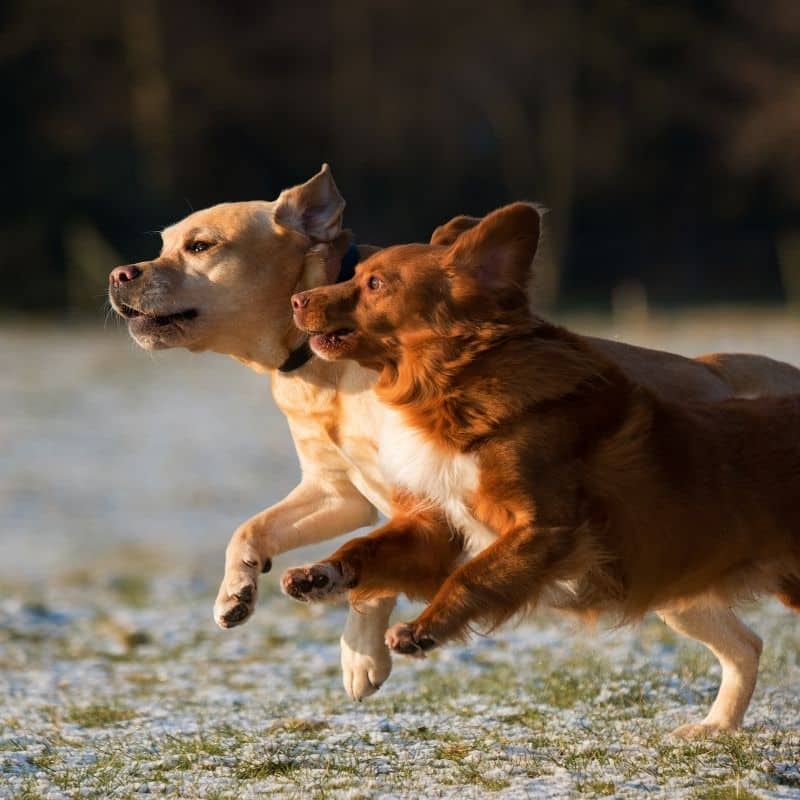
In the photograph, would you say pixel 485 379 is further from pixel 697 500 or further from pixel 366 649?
pixel 366 649

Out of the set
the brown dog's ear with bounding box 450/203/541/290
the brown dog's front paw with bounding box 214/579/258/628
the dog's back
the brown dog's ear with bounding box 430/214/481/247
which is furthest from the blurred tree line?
the brown dog's ear with bounding box 450/203/541/290

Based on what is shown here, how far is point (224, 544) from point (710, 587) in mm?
8097

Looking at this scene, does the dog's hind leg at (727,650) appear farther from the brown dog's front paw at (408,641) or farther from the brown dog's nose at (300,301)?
the brown dog's nose at (300,301)

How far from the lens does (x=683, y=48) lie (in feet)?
116

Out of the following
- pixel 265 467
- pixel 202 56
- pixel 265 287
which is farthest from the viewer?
pixel 202 56

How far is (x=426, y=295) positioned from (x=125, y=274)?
1679 millimetres

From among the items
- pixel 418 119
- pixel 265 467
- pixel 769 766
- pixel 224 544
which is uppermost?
pixel 418 119

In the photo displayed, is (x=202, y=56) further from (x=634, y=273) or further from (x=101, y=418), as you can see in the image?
(x=101, y=418)

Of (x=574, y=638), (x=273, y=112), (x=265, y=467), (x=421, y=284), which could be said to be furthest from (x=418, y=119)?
(x=421, y=284)

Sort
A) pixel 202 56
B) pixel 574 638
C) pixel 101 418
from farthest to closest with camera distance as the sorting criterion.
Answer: pixel 202 56 → pixel 101 418 → pixel 574 638

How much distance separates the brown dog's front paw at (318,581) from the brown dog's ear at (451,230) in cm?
118

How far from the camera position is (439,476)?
4824 mm

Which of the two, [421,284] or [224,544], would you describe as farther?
[224,544]

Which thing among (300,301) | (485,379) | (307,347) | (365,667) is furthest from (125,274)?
(485,379)
